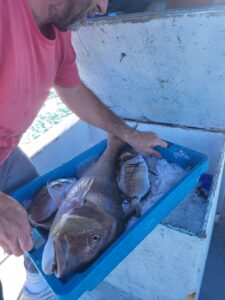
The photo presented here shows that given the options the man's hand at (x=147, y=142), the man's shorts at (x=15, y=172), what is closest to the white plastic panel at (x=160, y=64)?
the man's hand at (x=147, y=142)

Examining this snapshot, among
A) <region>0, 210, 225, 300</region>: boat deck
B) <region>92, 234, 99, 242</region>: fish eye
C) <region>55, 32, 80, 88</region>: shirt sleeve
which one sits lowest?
<region>0, 210, 225, 300</region>: boat deck

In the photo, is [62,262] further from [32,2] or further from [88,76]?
[88,76]

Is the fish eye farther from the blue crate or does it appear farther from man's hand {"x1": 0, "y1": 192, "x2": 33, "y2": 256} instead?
man's hand {"x1": 0, "y1": 192, "x2": 33, "y2": 256}

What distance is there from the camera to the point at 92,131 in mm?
2098

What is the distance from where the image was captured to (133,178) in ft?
4.03

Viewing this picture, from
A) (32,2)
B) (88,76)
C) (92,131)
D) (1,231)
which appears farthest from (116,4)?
(1,231)

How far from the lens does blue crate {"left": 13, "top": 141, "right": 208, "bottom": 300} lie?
788 millimetres

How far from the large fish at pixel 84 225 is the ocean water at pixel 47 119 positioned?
784 millimetres

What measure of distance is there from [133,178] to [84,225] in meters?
0.38

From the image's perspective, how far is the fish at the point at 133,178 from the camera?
1140mm

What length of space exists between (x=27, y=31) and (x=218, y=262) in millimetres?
1435

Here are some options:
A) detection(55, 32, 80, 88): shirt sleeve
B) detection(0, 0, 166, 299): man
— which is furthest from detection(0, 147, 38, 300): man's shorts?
detection(55, 32, 80, 88): shirt sleeve

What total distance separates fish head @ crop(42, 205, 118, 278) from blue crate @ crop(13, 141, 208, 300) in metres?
0.03

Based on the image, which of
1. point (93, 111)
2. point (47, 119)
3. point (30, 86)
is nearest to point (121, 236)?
point (30, 86)
